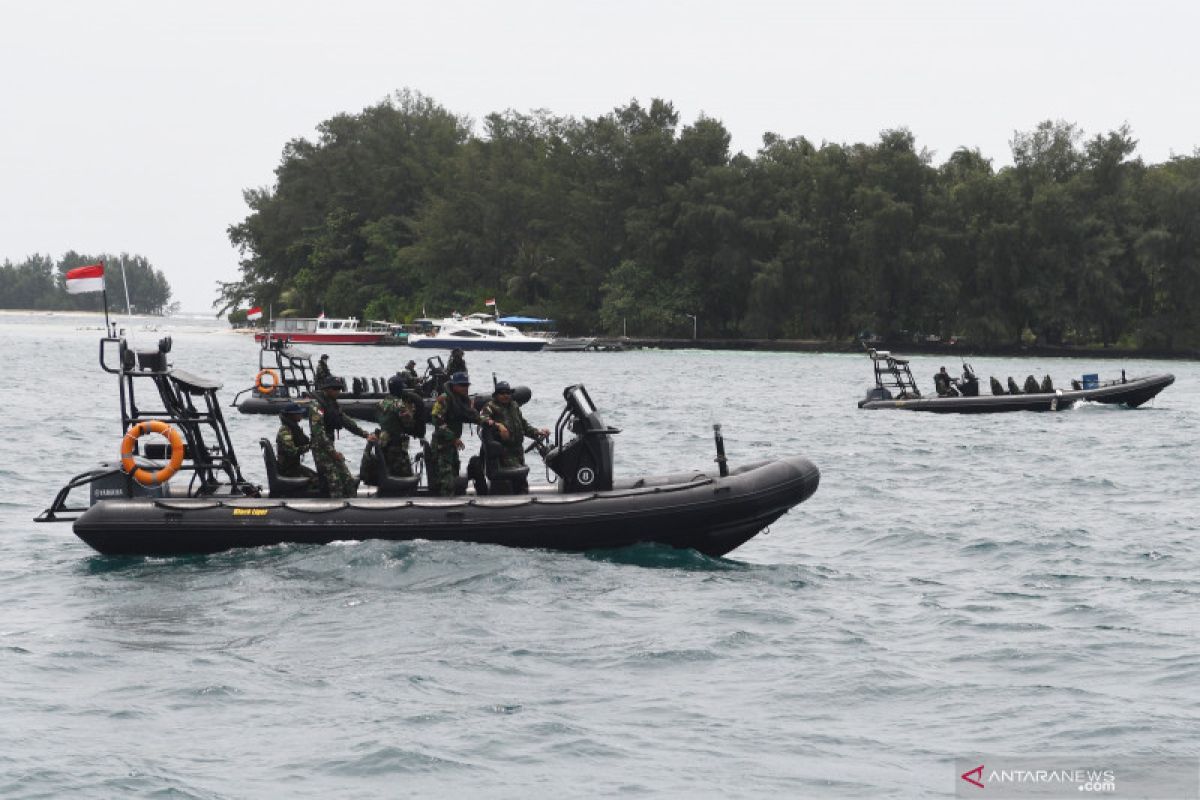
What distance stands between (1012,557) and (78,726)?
12.7 metres

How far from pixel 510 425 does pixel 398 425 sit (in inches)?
53.4

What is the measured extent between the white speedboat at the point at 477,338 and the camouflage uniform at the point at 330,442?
8519 centimetres

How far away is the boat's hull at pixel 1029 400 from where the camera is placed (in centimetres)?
4772

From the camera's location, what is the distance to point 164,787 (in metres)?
11.1

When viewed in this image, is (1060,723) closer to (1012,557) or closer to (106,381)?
(1012,557)

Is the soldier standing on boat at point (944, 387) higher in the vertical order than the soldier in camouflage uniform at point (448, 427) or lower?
lower

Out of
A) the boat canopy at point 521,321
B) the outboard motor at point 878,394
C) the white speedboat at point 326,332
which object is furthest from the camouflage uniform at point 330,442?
the white speedboat at point 326,332

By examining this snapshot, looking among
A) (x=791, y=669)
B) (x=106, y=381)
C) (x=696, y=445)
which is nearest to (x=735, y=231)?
(x=106, y=381)

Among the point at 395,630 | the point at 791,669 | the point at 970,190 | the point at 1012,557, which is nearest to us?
the point at 791,669

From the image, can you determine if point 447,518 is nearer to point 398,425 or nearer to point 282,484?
point 398,425

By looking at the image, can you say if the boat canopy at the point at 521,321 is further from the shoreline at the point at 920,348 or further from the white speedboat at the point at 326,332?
the white speedboat at the point at 326,332

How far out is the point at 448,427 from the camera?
1883 centimetres

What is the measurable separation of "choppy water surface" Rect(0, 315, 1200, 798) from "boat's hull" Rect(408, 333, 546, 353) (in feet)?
263

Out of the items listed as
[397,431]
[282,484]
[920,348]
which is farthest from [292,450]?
[920,348]
